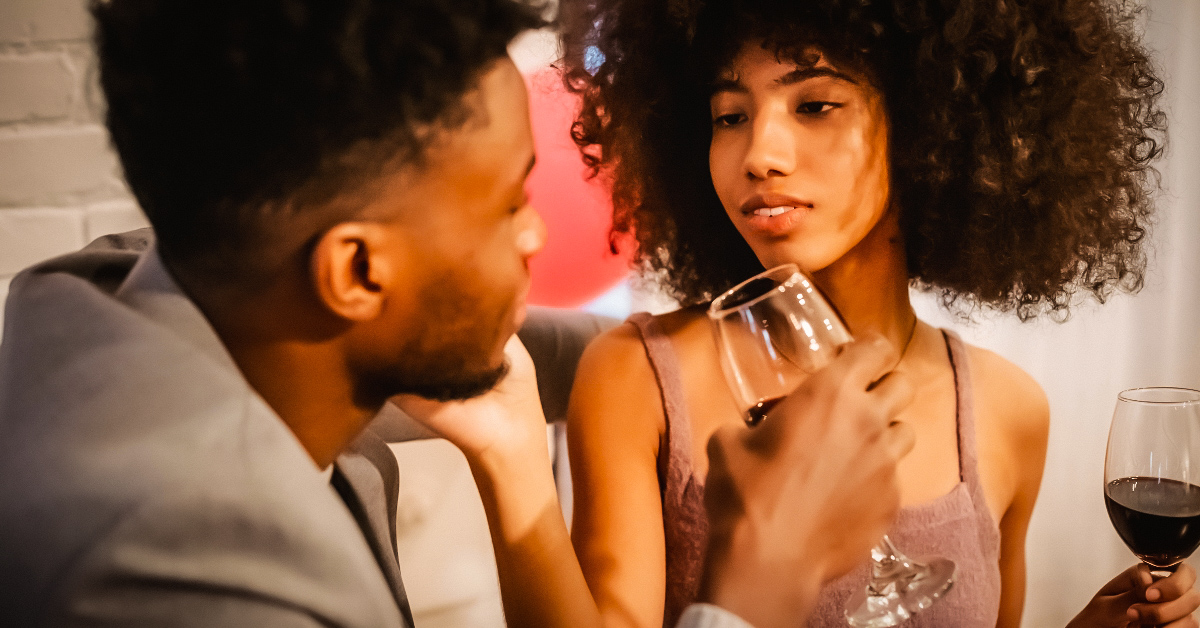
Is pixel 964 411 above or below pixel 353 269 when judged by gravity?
below

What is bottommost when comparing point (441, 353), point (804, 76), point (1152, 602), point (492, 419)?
point (1152, 602)

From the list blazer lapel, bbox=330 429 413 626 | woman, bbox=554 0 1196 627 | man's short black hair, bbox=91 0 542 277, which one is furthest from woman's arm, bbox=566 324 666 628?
man's short black hair, bbox=91 0 542 277

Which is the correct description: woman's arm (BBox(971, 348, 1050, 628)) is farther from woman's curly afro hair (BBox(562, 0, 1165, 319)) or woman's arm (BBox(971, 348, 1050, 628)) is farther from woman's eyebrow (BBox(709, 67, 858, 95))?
woman's eyebrow (BBox(709, 67, 858, 95))

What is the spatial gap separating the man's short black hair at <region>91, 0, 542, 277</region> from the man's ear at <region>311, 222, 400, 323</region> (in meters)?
0.03

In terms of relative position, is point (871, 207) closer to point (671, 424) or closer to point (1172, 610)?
point (671, 424)

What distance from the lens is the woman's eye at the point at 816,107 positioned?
2.56ft

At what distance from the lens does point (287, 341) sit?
1.76 ft

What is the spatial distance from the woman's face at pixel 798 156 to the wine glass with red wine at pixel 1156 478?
316mm

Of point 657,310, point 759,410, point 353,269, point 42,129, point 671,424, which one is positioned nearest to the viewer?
point 353,269

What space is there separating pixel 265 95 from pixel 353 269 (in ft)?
0.41

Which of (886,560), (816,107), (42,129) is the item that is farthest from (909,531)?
(42,129)

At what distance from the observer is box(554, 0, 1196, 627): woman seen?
78cm

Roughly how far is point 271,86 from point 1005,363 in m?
0.89

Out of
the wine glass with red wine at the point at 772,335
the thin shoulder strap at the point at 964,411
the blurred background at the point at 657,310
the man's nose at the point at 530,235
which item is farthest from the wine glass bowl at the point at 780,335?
the blurred background at the point at 657,310
